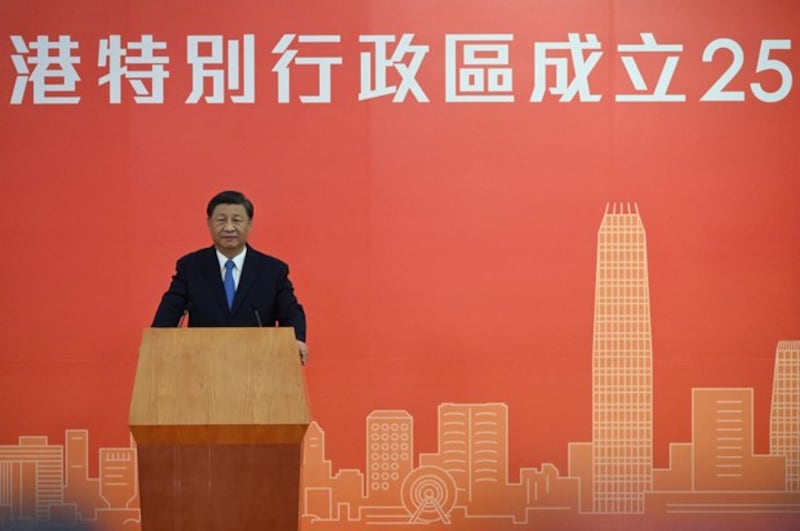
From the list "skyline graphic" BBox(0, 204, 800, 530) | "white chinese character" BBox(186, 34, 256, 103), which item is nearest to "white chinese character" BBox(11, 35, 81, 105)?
"white chinese character" BBox(186, 34, 256, 103)

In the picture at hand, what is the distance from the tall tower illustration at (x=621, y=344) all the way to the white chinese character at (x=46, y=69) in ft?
7.37

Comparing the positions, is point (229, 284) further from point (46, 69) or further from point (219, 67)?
point (46, 69)

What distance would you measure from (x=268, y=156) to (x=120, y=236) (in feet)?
2.24

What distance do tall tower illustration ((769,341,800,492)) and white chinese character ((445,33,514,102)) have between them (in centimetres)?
155

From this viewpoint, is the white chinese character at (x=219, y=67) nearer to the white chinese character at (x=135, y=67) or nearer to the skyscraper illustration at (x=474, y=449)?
the white chinese character at (x=135, y=67)

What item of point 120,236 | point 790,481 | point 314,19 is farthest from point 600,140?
point 120,236

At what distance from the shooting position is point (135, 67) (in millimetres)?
3939

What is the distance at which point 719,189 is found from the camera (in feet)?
13.1

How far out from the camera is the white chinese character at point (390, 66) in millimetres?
3945

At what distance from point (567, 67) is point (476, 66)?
1.22ft

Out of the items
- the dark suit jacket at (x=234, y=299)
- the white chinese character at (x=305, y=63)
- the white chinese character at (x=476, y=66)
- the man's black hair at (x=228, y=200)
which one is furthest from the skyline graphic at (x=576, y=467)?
the white chinese character at (x=305, y=63)

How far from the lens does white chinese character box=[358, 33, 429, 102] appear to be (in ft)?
12.9

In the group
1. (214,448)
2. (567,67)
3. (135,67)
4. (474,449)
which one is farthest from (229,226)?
(567,67)

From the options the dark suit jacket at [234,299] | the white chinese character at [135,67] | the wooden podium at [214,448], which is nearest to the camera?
the wooden podium at [214,448]
